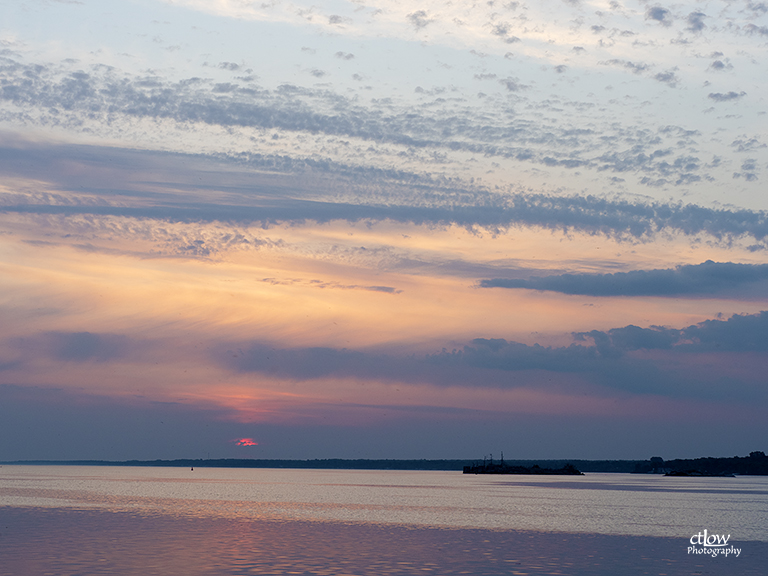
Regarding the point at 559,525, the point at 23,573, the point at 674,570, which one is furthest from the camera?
the point at 559,525

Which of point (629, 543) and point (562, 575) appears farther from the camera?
point (629, 543)

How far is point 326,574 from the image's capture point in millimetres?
40656

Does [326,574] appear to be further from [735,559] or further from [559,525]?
[559,525]

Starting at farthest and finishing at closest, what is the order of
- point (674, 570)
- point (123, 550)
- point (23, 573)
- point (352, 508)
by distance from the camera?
point (352, 508) → point (123, 550) → point (674, 570) → point (23, 573)

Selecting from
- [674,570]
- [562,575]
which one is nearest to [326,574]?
[562,575]

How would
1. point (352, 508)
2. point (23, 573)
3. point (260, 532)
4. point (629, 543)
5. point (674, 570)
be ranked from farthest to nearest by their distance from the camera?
1. point (352, 508)
2. point (260, 532)
3. point (629, 543)
4. point (674, 570)
5. point (23, 573)

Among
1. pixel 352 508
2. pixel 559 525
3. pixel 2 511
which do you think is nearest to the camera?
pixel 559 525

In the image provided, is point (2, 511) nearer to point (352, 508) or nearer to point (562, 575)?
point (352, 508)

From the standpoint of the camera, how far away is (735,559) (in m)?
50.4

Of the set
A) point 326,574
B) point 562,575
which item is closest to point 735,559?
point 562,575

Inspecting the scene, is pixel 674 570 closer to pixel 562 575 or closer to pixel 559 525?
pixel 562 575

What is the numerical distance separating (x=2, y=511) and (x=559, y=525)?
58.1 metres

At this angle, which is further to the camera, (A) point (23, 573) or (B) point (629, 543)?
(B) point (629, 543)

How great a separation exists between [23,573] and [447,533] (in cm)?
3461
